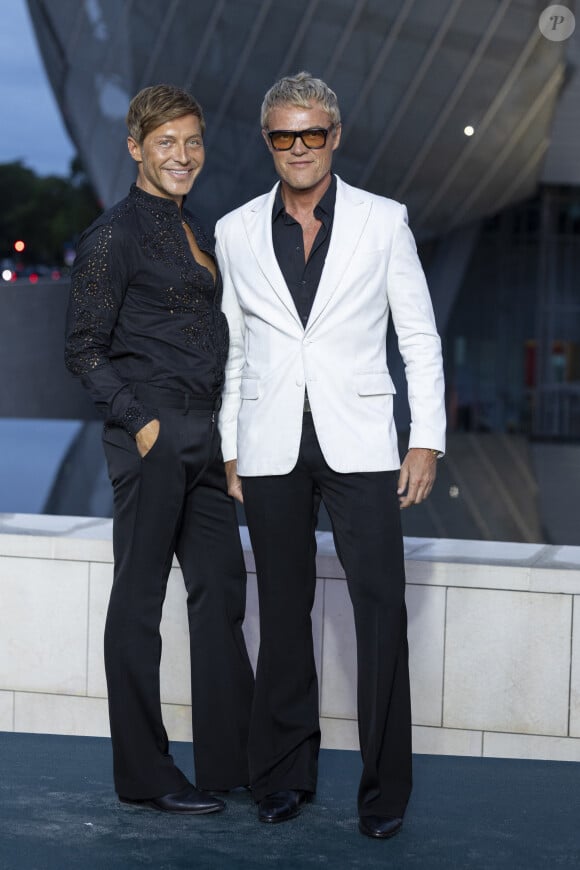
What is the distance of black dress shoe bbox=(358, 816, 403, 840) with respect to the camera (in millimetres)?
3510

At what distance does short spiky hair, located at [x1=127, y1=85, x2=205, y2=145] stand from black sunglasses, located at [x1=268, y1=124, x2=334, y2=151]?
281 millimetres

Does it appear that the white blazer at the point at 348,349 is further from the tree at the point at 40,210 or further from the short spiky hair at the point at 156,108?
the tree at the point at 40,210

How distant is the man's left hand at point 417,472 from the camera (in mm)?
3477

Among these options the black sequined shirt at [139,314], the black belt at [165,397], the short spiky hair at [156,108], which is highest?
the short spiky hair at [156,108]

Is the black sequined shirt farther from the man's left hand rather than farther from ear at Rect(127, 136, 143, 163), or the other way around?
the man's left hand

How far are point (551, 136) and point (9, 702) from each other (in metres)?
22.0

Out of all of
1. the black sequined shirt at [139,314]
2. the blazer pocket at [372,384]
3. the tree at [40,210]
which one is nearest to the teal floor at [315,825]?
the black sequined shirt at [139,314]

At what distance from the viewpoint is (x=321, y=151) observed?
11.4 feet

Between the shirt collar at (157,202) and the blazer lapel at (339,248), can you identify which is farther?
the shirt collar at (157,202)

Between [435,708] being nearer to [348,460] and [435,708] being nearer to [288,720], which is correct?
[288,720]

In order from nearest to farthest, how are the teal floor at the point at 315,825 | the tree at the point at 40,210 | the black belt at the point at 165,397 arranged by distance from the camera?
the teal floor at the point at 315,825
the black belt at the point at 165,397
the tree at the point at 40,210

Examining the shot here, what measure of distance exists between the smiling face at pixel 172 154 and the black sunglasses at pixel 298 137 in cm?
24

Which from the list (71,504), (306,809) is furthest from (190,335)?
(71,504)

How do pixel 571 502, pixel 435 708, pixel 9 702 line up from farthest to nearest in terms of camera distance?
pixel 571 502, pixel 9 702, pixel 435 708
